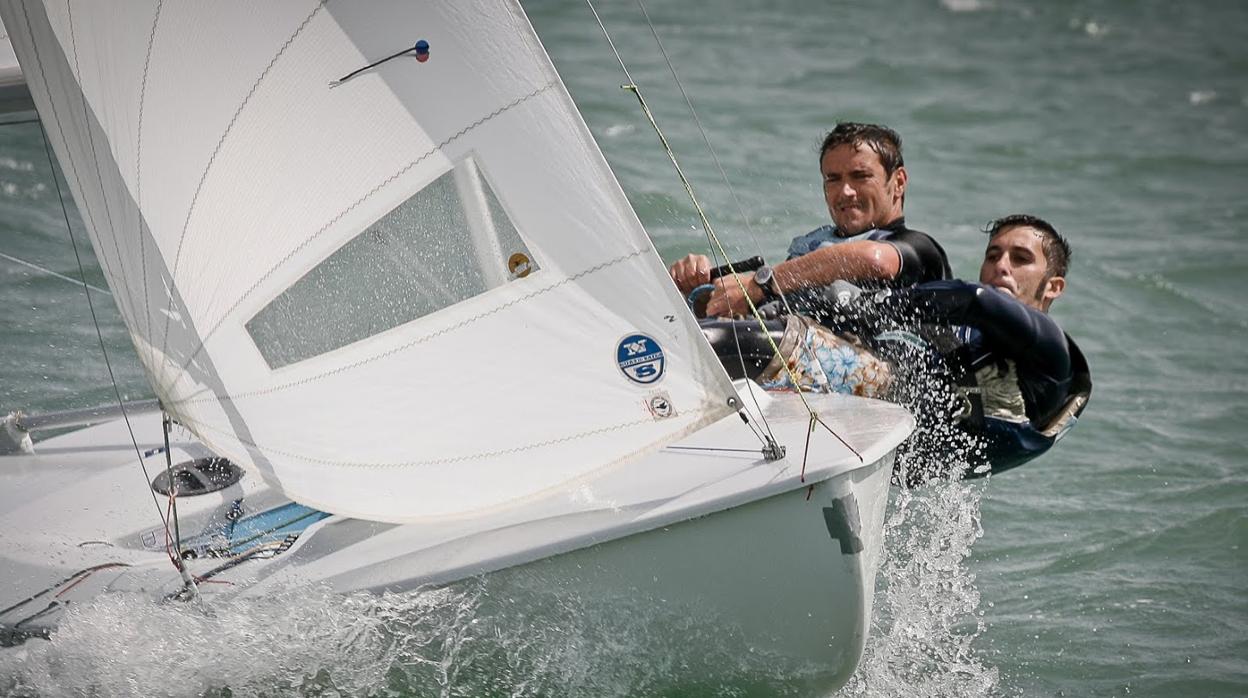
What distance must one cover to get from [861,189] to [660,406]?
1.47 m

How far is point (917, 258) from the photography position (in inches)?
153

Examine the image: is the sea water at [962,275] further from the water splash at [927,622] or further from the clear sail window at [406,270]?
the clear sail window at [406,270]

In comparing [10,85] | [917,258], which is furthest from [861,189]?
[10,85]

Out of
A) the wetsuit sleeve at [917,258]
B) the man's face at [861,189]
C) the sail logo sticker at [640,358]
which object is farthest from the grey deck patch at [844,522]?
the man's face at [861,189]

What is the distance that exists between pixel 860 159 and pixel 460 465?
1.71 metres

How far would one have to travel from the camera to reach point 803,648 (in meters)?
3.03

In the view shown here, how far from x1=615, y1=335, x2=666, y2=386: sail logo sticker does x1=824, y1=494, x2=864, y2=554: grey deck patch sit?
0.45 m

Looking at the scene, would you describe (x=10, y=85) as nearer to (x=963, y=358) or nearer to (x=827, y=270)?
(x=827, y=270)

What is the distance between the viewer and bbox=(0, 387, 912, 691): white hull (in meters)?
2.91

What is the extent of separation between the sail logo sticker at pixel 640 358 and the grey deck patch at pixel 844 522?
453 mm

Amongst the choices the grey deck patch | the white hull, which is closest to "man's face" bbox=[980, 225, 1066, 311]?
the white hull

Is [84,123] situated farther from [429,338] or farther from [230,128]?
[429,338]

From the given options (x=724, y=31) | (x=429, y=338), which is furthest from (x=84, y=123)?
(x=724, y=31)

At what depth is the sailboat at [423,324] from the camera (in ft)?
9.44
